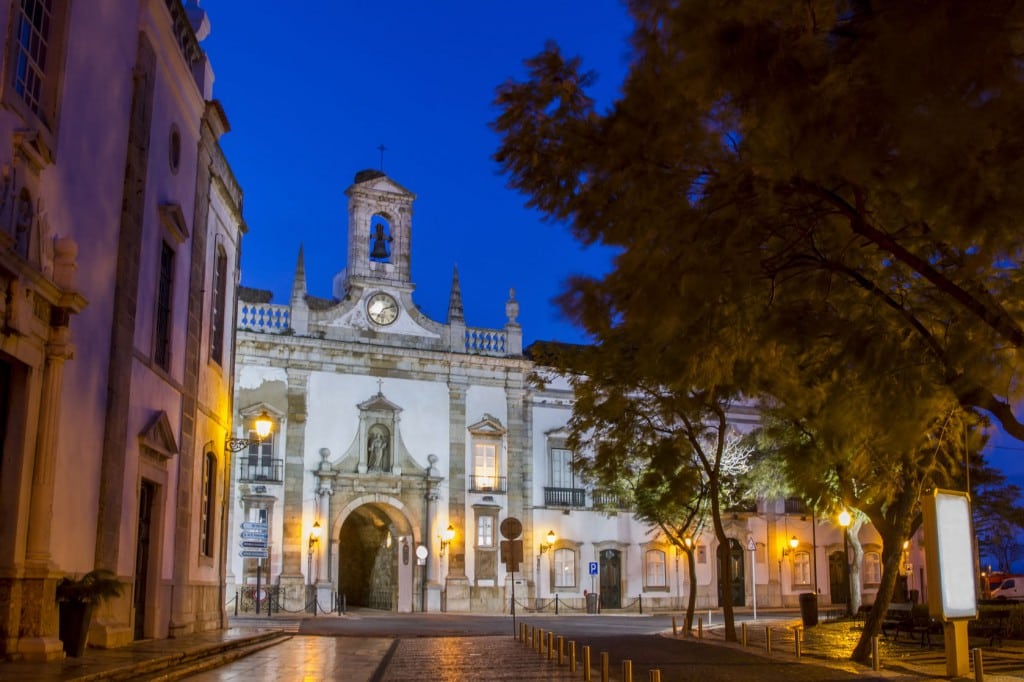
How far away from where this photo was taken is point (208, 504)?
22.8 meters

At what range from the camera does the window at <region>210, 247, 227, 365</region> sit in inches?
906

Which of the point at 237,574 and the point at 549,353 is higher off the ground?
the point at 549,353

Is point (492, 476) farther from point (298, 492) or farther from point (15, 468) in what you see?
point (15, 468)

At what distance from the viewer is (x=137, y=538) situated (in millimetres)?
16828

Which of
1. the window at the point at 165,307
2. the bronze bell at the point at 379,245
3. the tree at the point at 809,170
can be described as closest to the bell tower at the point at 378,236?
the bronze bell at the point at 379,245

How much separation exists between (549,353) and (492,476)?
14531mm

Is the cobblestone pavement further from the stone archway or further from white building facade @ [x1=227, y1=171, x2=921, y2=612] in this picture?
the stone archway

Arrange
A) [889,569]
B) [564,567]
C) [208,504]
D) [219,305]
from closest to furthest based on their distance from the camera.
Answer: [889,569]
[208,504]
[219,305]
[564,567]

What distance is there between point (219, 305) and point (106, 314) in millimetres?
9320

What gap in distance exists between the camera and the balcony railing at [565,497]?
1708 inches

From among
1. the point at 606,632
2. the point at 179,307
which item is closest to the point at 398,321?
the point at 606,632

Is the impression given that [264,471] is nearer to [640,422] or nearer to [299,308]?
[299,308]

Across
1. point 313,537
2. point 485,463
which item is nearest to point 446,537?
point 485,463

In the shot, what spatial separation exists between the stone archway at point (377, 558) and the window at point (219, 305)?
17186 mm
